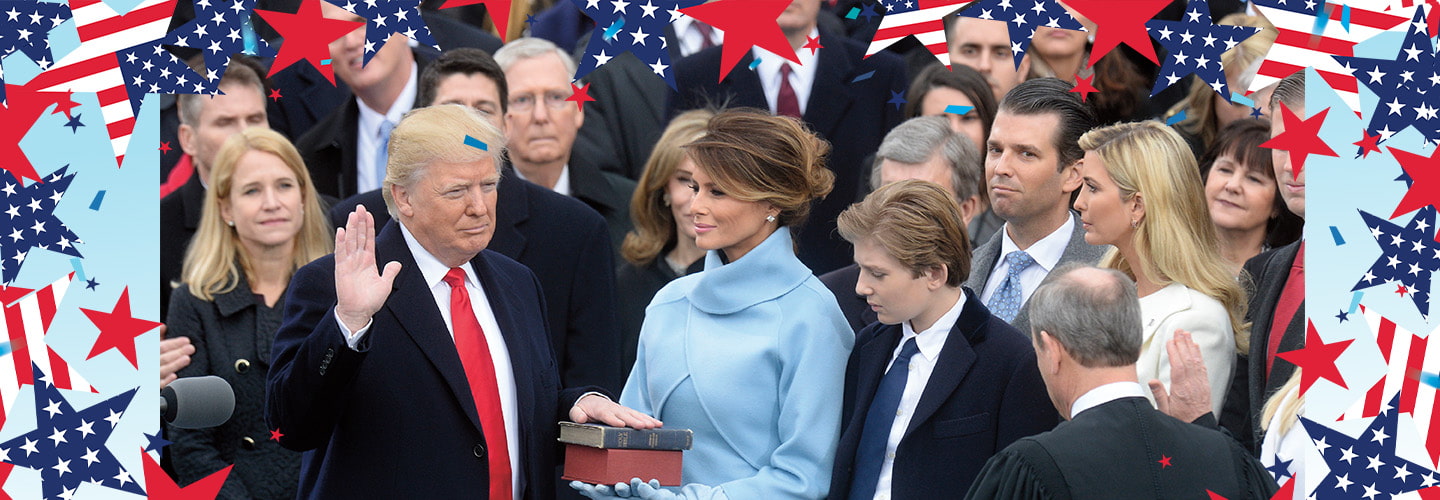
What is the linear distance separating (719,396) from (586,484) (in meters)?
0.47

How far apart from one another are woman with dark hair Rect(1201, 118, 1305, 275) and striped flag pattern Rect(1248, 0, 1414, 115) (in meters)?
0.38

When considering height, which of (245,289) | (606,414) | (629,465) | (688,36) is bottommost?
(629,465)

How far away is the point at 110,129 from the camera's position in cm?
534

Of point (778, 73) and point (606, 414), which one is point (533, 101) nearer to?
point (778, 73)

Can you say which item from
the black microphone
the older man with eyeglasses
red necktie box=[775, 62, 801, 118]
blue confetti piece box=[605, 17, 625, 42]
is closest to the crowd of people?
the black microphone

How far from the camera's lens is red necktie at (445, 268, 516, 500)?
4.67m

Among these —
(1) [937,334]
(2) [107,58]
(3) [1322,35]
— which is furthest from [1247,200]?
(2) [107,58]

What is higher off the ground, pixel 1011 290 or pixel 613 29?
pixel 613 29

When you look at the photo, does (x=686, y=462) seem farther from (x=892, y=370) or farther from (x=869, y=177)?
(x=869, y=177)

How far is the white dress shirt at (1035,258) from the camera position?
555 centimetres

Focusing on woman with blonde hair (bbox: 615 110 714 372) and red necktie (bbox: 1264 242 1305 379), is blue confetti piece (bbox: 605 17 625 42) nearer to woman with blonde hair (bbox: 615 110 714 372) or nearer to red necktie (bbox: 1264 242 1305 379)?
woman with blonde hair (bbox: 615 110 714 372)

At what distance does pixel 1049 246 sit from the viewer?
5.62 metres

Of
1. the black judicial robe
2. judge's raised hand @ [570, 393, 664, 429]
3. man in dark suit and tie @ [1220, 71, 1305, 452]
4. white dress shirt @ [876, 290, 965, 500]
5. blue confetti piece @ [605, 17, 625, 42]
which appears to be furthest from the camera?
blue confetti piece @ [605, 17, 625, 42]

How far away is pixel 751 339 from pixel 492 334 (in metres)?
0.79
